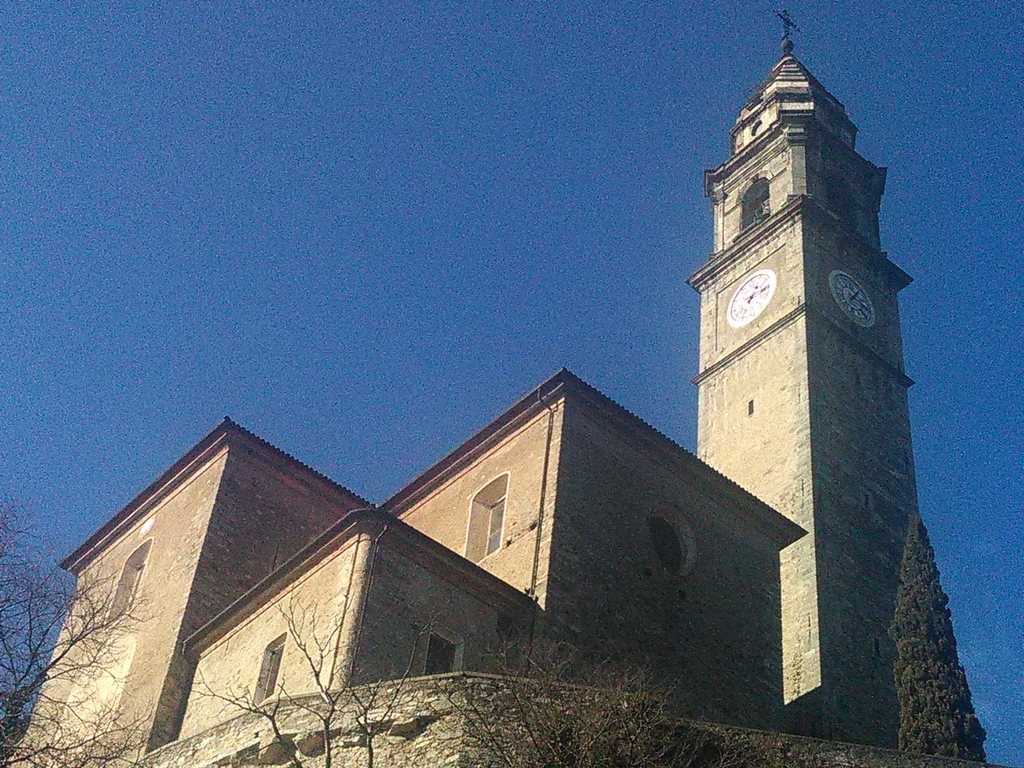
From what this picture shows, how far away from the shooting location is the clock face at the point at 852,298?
29625mm

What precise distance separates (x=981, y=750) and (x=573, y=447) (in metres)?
8.16

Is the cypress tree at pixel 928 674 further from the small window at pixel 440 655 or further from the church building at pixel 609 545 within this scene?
the small window at pixel 440 655

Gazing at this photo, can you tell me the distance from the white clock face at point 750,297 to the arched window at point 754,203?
250cm

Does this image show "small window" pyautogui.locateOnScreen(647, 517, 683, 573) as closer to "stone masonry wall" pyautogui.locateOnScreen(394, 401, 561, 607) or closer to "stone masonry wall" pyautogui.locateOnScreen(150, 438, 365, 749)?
"stone masonry wall" pyautogui.locateOnScreen(394, 401, 561, 607)

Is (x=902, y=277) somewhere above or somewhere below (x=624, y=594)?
above

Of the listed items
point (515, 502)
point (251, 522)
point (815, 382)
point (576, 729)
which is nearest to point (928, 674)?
point (515, 502)

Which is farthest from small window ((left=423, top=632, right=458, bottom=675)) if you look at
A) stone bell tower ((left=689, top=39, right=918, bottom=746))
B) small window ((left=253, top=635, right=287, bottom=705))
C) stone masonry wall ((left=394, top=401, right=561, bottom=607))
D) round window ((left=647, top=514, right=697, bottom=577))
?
stone bell tower ((left=689, top=39, right=918, bottom=746))

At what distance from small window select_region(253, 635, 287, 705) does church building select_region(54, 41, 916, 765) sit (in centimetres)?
6

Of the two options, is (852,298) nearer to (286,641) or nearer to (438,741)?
(286,641)

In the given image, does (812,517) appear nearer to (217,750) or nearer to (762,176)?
(762,176)

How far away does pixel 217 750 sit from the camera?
50.1 ft

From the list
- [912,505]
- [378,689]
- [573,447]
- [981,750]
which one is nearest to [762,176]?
[912,505]

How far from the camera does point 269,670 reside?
18.1m

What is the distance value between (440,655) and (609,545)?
3.63 m
